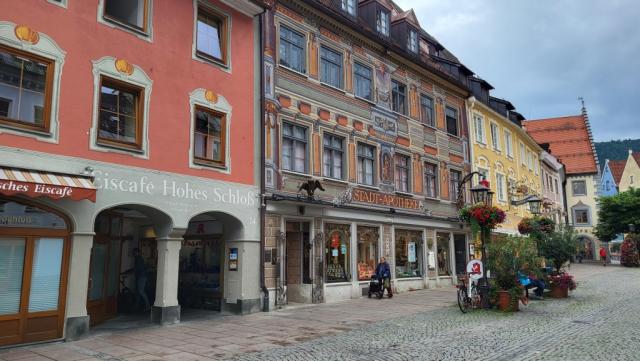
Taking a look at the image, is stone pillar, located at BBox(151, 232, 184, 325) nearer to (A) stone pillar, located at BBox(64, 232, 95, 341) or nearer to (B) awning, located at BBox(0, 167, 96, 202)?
(A) stone pillar, located at BBox(64, 232, 95, 341)

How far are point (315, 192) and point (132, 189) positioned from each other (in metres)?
6.84

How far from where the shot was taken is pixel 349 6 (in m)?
20.5

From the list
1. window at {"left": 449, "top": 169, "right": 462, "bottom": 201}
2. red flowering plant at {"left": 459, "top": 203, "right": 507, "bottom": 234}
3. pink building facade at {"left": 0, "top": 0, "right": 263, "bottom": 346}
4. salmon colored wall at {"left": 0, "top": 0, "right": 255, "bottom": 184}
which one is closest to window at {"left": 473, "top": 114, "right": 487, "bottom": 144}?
window at {"left": 449, "top": 169, "right": 462, "bottom": 201}

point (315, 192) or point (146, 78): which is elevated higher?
point (146, 78)

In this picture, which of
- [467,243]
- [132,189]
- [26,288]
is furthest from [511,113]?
[26,288]

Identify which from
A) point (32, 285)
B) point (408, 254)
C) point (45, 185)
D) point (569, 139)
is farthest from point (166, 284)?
point (569, 139)

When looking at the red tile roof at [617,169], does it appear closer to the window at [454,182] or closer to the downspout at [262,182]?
the window at [454,182]

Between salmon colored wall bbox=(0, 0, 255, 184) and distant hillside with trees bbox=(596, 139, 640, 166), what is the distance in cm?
12698

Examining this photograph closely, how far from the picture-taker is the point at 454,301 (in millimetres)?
17078

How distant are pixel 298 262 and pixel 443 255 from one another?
9298mm

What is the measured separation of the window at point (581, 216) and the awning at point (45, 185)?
56.1 metres

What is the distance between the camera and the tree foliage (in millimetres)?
44688

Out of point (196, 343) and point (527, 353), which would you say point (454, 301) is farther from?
point (196, 343)

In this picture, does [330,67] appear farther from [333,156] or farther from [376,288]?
[376,288]
